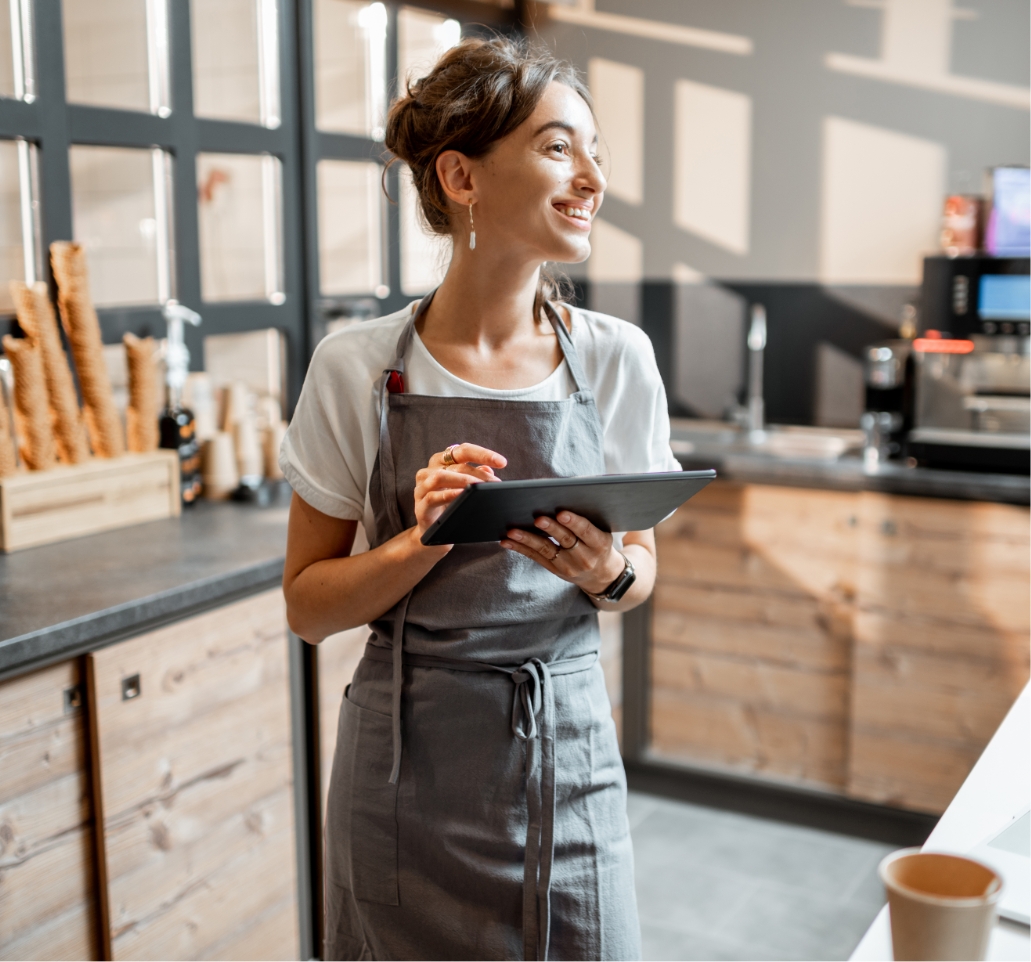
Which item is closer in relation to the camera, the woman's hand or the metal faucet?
the woman's hand

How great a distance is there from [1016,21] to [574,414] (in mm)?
2539

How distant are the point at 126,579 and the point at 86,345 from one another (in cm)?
63

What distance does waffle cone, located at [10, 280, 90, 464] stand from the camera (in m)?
2.31

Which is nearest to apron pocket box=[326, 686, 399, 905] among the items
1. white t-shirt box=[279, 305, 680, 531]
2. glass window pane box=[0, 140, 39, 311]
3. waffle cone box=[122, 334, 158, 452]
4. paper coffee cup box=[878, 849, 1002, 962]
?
white t-shirt box=[279, 305, 680, 531]

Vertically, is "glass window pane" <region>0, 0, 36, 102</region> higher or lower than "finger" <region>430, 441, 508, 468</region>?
higher

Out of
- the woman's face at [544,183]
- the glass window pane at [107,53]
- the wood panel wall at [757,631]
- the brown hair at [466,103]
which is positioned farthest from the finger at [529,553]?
the wood panel wall at [757,631]

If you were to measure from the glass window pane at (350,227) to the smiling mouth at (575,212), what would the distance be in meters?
2.03

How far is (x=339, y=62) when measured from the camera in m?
Answer: 3.36

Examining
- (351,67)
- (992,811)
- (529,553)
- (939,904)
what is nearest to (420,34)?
(351,67)

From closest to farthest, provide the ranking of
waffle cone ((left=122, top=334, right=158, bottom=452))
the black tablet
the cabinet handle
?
the black tablet < the cabinet handle < waffle cone ((left=122, top=334, right=158, bottom=452))

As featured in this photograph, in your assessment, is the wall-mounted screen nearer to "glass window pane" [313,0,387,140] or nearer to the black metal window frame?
"glass window pane" [313,0,387,140]

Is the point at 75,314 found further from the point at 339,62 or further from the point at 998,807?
the point at 998,807

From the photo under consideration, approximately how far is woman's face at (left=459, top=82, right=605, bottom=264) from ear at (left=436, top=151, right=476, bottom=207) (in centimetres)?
1

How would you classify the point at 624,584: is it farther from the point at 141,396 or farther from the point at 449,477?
the point at 141,396
